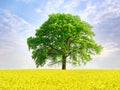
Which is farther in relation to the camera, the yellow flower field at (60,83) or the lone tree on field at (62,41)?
the lone tree on field at (62,41)

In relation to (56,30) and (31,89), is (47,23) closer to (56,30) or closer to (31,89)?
(56,30)

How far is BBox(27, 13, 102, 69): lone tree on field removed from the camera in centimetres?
4694

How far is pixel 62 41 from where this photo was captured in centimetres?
4641

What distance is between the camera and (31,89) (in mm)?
13500

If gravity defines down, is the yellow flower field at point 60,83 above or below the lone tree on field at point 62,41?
below

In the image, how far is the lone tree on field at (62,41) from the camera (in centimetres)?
4694

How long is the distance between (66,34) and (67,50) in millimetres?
2620

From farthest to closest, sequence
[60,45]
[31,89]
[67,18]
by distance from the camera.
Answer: [67,18], [60,45], [31,89]

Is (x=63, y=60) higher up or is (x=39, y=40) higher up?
(x=39, y=40)

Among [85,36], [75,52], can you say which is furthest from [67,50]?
[85,36]

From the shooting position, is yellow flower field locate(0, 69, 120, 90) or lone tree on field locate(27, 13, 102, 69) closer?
yellow flower field locate(0, 69, 120, 90)

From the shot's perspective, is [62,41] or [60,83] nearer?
[60,83]

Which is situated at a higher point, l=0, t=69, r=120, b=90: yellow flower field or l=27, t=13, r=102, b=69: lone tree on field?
l=27, t=13, r=102, b=69: lone tree on field

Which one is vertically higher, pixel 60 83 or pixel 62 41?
pixel 62 41
